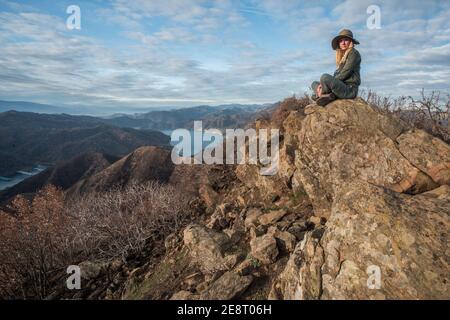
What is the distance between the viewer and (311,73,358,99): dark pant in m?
7.78

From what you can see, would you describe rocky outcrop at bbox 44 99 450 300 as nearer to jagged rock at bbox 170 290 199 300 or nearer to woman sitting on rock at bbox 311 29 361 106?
jagged rock at bbox 170 290 199 300

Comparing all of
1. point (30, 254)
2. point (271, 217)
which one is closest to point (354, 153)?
point (271, 217)

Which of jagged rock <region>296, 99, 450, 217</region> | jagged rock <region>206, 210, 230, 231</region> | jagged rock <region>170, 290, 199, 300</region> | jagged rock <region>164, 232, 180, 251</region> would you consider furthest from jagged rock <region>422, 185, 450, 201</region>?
jagged rock <region>164, 232, 180, 251</region>

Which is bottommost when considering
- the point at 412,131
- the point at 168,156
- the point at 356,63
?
the point at 168,156

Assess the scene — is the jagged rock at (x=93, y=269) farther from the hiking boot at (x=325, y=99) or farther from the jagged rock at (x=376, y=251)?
the hiking boot at (x=325, y=99)

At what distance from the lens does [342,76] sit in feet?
25.9

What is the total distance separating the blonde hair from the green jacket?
11 centimetres

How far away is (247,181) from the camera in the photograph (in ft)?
36.3

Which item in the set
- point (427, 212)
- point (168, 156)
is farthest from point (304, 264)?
point (168, 156)

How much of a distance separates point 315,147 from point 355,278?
13.9 feet

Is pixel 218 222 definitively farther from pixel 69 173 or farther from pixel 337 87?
pixel 69 173

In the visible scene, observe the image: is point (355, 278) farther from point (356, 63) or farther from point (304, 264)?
point (356, 63)

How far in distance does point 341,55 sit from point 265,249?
5281mm

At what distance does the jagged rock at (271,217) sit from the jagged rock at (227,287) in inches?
87.5
